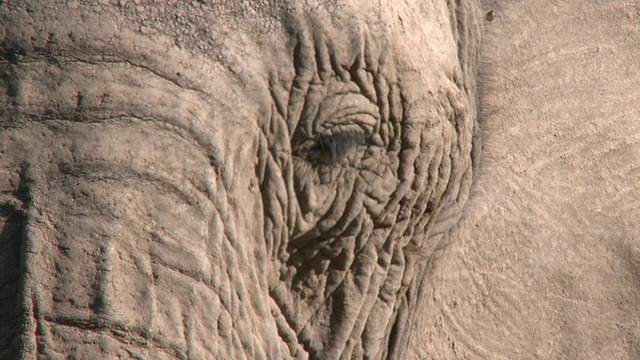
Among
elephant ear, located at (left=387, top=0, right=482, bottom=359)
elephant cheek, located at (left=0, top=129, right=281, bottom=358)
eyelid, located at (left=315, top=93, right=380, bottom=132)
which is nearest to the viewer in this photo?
elephant cheek, located at (left=0, top=129, right=281, bottom=358)

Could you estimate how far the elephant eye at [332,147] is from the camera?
4.53 feet

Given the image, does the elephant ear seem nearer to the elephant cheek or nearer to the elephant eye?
the elephant eye

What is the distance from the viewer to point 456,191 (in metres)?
1.66

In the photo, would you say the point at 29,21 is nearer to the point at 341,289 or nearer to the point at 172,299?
the point at 172,299

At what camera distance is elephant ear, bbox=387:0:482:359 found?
64.9 inches

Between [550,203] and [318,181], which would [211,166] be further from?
[550,203]

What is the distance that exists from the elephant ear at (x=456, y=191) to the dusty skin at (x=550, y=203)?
2 centimetres

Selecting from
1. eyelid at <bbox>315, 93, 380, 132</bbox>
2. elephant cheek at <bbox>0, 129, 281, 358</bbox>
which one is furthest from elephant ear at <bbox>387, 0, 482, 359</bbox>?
elephant cheek at <bbox>0, 129, 281, 358</bbox>

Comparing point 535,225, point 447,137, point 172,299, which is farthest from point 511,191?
point 172,299

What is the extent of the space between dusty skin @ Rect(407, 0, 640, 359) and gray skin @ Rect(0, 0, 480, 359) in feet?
0.59

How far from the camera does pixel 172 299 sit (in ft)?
3.89

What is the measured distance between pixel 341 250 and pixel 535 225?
15.4 inches

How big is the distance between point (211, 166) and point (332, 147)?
20 centimetres

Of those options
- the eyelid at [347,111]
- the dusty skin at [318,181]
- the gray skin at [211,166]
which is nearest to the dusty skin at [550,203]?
the dusty skin at [318,181]
